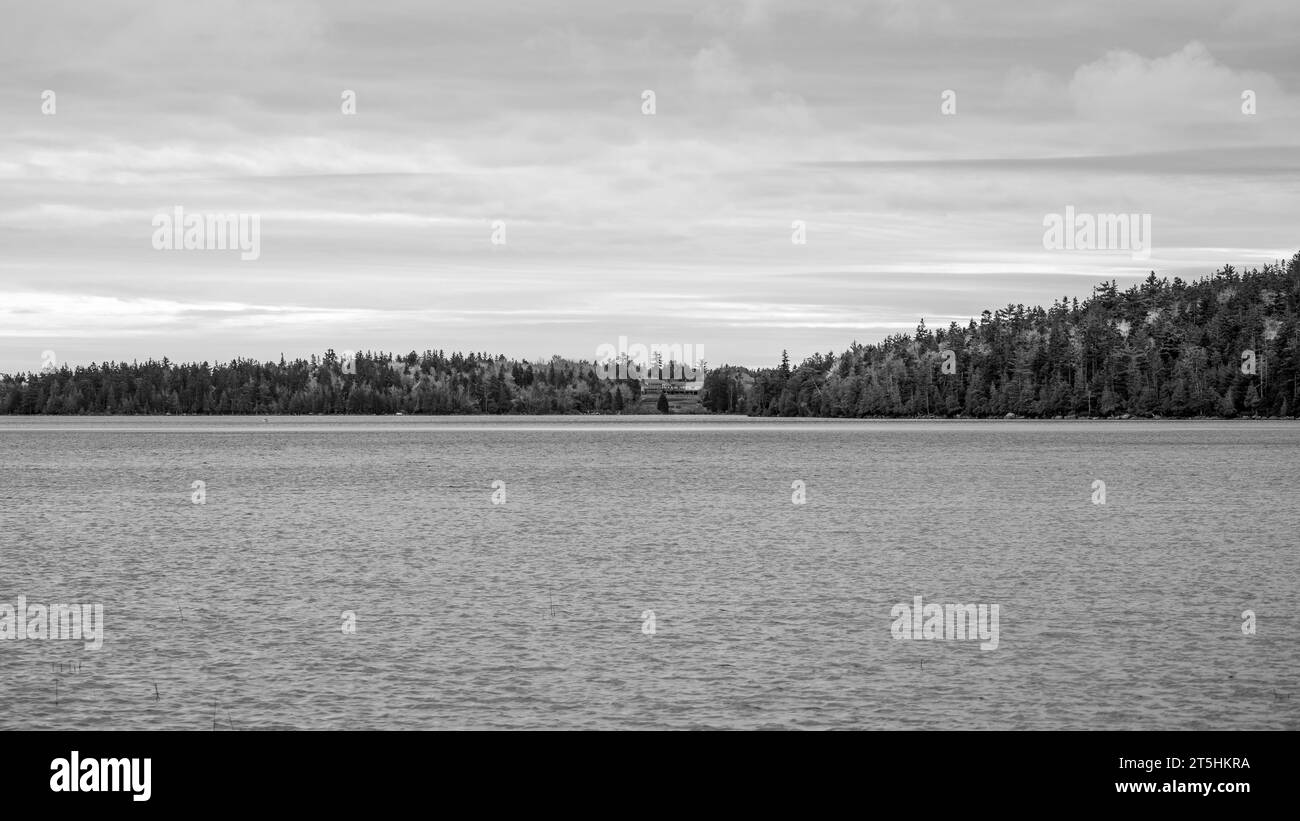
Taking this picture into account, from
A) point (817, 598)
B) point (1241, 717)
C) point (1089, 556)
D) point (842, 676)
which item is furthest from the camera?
point (1089, 556)

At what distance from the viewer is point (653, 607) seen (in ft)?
115

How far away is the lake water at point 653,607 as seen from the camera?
23625mm

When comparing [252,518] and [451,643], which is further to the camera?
[252,518]

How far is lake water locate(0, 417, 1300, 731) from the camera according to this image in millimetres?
23625

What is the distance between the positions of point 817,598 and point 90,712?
63.2ft

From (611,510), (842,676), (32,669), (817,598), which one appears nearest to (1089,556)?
(817,598)

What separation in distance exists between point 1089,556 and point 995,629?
1713 centimetres

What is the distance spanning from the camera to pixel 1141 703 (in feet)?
76.8

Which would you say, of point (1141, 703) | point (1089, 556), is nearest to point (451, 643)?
point (1141, 703)
